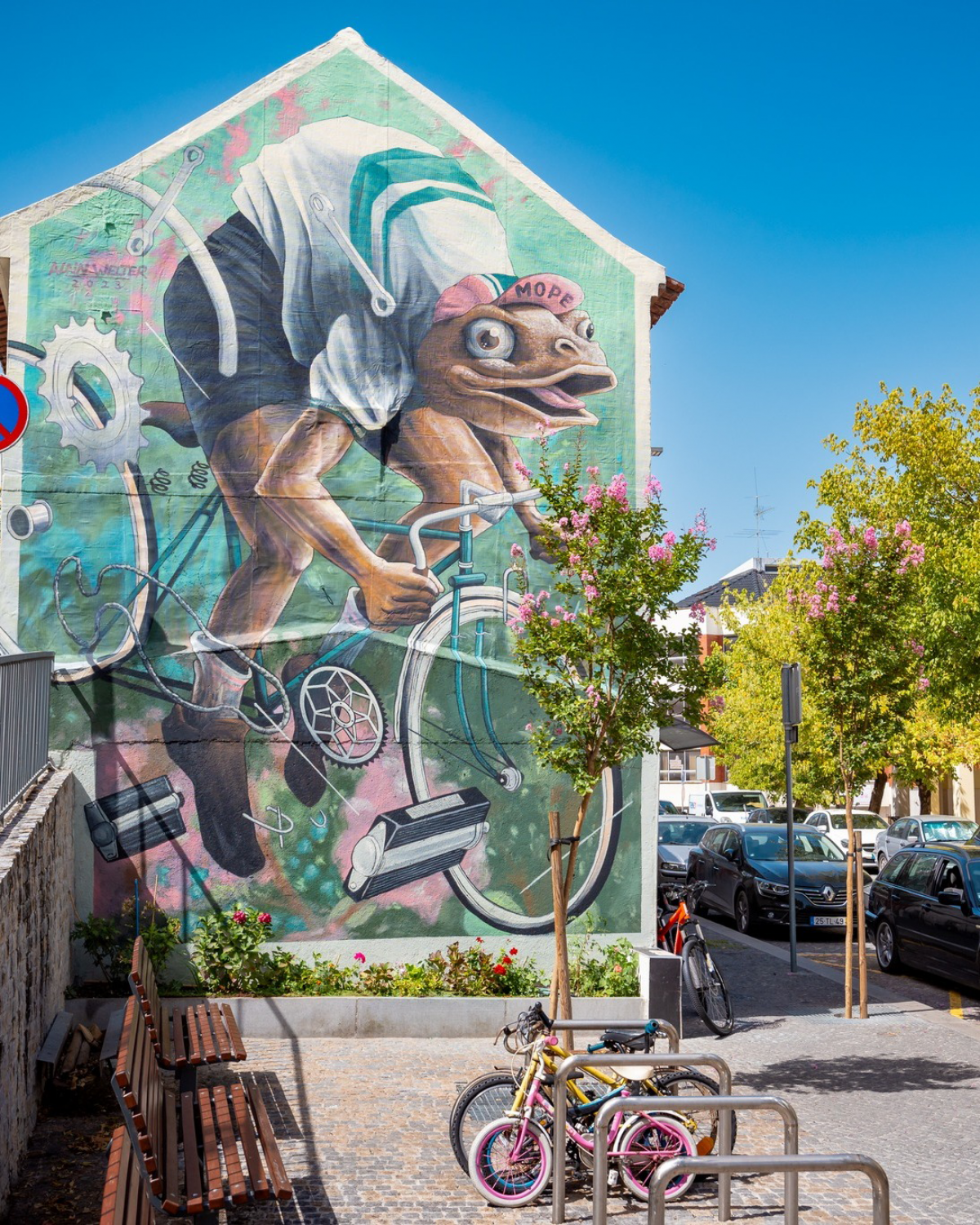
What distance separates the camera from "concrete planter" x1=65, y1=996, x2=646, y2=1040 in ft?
37.3

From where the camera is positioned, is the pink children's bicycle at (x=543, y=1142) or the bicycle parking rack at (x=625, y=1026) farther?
the bicycle parking rack at (x=625, y=1026)

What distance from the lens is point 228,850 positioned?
40.0 ft

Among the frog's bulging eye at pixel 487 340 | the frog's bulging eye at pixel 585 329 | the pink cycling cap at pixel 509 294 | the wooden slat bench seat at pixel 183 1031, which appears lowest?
the wooden slat bench seat at pixel 183 1031

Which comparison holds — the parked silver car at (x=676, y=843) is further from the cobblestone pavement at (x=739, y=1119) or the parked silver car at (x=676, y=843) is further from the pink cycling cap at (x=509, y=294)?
the pink cycling cap at (x=509, y=294)

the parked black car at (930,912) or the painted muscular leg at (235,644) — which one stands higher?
the painted muscular leg at (235,644)

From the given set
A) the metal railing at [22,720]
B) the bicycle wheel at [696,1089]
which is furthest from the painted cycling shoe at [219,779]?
the bicycle wheel at [696,1089]

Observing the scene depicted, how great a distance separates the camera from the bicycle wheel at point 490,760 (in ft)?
41.3

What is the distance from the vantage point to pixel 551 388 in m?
13.1

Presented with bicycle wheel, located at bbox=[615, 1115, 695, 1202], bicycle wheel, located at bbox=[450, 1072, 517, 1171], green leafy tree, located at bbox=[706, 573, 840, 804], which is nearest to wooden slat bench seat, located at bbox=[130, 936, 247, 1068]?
bicycle wheel, located at bbox=[450, 1072, 517, 1171]

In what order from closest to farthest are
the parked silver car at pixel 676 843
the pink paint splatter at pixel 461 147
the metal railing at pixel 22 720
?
the metal railing at pixel 22 720 → the pink paint splatter at pixel 461 147 → the parked silver car at pixel 676 843

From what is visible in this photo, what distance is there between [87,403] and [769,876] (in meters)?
12.7

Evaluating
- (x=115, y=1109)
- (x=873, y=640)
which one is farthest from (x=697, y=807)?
(x=115, y=1109)

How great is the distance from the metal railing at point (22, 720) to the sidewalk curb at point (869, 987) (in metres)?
9.02

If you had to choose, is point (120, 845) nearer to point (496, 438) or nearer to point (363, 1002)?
point (363, 1002)
